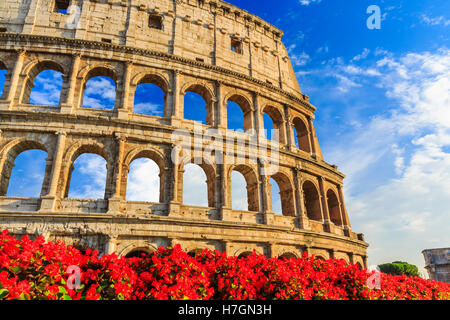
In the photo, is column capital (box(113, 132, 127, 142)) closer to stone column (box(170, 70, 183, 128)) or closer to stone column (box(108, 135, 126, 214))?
stone column (box(108, 135, 126, 214))

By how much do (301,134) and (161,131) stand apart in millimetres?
10502

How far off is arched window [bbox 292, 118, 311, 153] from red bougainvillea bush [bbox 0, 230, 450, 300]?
482 inches

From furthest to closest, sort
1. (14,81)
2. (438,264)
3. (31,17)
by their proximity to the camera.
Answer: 1. (438,264)
2. (31,17)
3. (14,81)

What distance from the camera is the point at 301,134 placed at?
2058 centimetres

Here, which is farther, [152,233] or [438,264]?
[438,264]

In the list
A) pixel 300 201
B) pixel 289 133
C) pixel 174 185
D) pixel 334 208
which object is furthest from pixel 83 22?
pixel 334 208

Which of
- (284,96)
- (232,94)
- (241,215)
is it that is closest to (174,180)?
(241,215)

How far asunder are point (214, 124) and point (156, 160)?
3.86 meters

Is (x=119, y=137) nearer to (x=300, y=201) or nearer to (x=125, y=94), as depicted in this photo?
(x=125, y=94)

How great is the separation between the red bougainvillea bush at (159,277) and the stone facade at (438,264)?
26.0 meters

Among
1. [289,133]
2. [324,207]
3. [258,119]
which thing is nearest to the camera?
[258,119]

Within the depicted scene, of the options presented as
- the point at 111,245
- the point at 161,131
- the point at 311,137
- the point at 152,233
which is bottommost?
the point at 111,245

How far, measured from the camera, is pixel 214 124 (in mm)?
16172

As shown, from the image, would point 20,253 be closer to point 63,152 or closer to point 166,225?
point 166,225
